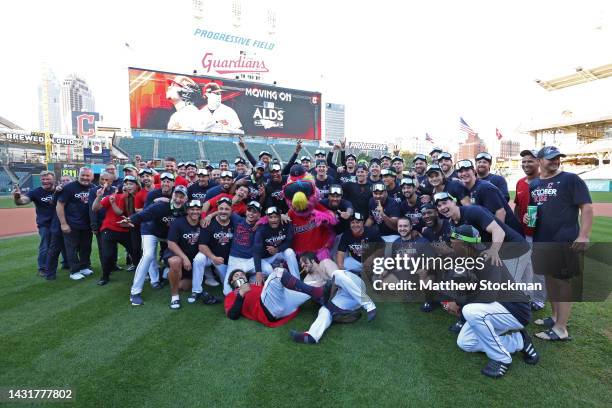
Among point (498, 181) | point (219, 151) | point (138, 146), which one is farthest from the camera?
point (219, 151)

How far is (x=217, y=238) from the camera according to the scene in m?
5.64

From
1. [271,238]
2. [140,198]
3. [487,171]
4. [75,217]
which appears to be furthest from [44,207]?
[487,171]

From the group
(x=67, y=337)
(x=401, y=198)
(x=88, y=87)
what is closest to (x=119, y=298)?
(x=67, y=337)

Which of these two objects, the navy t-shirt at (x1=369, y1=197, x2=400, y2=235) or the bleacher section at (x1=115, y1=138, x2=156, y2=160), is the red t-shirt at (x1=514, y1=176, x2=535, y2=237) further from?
the bleacher section at (x1=115, y1=138, x2=156, y2=160)

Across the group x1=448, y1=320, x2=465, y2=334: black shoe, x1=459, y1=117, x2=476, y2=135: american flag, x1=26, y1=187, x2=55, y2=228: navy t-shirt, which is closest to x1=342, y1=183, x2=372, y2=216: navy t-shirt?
Result: x1=448, y1=320, x2=465, y2=334: black shoe

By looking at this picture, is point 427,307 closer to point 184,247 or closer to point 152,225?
point 184,247

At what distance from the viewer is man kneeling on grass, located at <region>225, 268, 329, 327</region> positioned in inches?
169

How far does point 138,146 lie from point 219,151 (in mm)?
9966

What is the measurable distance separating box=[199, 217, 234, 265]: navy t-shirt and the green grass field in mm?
979

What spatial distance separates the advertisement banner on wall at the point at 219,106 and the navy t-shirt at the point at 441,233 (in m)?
38.1

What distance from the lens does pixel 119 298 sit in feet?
18.0

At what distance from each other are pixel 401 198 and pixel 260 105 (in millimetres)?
38290

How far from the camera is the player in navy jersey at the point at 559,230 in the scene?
3775 millimetres

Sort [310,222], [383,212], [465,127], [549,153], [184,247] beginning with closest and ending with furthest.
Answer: [549,153] → [310,222] → [184,247] → [383,212] → [465,127]
